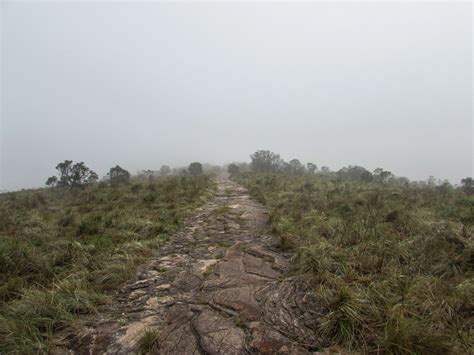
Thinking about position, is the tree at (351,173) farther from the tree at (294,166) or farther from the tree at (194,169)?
the tree at (194,169)

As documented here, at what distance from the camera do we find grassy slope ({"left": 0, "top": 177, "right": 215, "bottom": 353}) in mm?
2973

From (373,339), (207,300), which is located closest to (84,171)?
(207,300)

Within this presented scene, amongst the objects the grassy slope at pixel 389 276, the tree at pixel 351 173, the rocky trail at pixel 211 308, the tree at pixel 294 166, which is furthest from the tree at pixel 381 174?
the rocky trail at pixel 211 308

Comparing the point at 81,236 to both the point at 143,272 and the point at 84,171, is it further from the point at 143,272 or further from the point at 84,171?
the point at 84,171

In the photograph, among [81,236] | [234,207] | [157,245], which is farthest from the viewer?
[234,207]

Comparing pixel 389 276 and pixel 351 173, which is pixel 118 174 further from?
pixel 351 173

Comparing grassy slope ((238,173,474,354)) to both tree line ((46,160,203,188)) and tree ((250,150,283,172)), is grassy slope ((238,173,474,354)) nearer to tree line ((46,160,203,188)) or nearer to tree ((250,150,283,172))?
tree line ((46,160,203,188))

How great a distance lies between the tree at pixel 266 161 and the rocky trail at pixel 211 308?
25352mm

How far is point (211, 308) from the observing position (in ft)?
10.6

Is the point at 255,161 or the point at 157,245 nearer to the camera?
the point at 157,245

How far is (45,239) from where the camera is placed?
5.70m

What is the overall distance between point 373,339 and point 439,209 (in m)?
7.68

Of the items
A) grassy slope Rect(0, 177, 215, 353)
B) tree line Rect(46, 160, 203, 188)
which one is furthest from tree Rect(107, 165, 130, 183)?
grassy slope Rect(0, 177, 215, 353)

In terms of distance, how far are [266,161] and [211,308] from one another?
2826 centimetres
